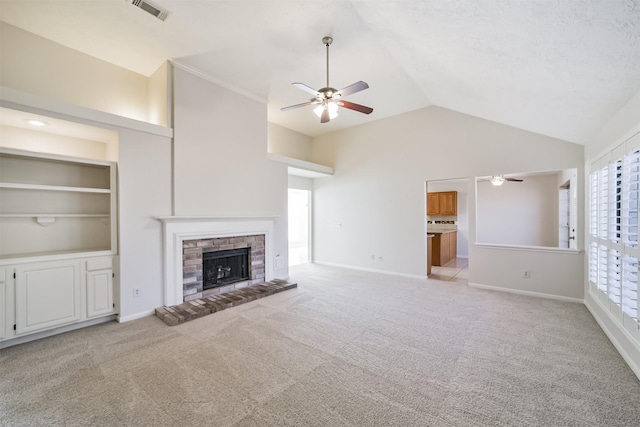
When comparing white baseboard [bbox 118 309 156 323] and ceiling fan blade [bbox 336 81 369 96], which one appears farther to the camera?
white baseboard [bbox 118 309 156 323]

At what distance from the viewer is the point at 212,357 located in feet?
8.27

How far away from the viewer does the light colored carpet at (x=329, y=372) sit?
1.80 meters

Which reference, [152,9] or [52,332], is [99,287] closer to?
[52,332]

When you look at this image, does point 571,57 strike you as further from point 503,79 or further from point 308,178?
point 308,178

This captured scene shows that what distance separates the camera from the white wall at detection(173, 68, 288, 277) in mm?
3945

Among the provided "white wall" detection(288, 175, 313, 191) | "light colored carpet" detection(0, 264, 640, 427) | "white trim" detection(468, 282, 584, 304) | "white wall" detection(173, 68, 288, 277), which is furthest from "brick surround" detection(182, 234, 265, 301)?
"white trim" detection(468, 282, 584, 304)

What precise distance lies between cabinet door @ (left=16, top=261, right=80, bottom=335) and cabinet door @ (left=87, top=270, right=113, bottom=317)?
0.11 meters

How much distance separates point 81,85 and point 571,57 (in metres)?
5.58

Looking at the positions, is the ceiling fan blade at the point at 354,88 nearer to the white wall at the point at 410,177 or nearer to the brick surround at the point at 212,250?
the brick surround at the point at 212,250

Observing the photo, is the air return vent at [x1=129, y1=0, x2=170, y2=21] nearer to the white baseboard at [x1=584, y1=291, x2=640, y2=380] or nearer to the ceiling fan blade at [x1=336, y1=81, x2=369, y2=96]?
the ceiling fan blade at [x1=336, y1=81, x2=369, y2=96]

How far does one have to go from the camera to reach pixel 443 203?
8.30m

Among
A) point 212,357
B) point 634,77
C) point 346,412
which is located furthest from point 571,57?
point 212,357

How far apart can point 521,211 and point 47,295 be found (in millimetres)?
9353

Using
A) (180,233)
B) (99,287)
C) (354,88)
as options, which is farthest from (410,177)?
(99,287)
